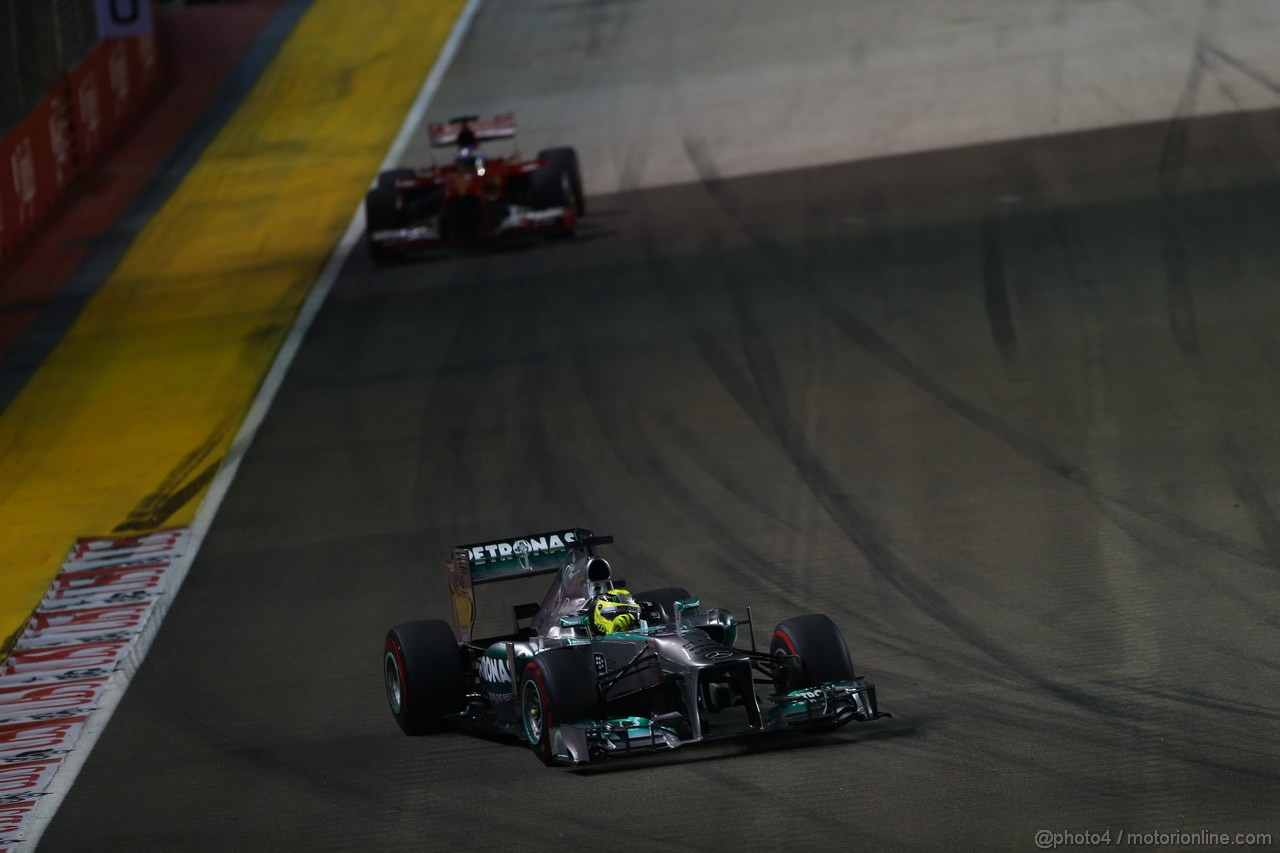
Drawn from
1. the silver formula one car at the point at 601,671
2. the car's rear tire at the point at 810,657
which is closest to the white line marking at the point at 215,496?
the silver formula one car at the point at 601,671

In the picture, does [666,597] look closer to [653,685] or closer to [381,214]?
[653,685]

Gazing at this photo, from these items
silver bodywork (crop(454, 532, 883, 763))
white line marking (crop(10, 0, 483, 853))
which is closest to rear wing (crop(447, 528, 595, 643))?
silver bodywork (crop(454, 532, 883, 763))

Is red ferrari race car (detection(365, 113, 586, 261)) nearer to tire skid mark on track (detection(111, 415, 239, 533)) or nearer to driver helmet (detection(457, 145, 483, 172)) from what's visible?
driver helmet (detection(457, 145, 483, 172))

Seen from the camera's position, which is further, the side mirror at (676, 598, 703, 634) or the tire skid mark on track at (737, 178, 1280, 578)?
the tire skid mark on track at (737, 178, 1280, 578)

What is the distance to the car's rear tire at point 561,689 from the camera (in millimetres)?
9852

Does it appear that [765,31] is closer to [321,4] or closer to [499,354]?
[321,4]

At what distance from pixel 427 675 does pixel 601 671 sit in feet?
4.07

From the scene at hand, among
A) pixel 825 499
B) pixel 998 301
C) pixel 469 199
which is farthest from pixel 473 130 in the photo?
pixel 825 499

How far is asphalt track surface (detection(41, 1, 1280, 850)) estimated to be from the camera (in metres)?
9.54

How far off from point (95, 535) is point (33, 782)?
4.93 metres

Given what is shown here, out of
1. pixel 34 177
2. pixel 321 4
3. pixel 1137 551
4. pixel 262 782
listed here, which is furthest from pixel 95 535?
pixel 321 4

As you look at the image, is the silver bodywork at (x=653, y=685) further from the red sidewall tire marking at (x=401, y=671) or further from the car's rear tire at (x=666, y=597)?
the red sidewall tire marking at (x=401, y=671)

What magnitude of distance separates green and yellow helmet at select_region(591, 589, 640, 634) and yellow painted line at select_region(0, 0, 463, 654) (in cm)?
567

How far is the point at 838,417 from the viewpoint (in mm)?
16359
